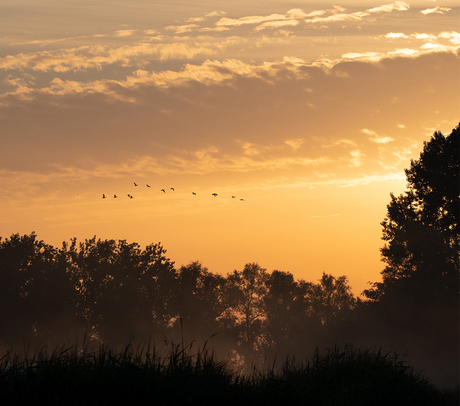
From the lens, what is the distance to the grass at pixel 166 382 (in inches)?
470

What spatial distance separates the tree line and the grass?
17.3 metres

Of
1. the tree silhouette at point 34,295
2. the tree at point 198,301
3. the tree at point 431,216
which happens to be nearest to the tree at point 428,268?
the tree at point 431,216

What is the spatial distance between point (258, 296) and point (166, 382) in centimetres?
8684

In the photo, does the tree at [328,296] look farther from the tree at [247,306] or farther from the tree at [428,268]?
the tree at [428,268]

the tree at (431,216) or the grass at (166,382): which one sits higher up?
the tree at (431,216)

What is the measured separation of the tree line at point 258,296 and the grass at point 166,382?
17299mm

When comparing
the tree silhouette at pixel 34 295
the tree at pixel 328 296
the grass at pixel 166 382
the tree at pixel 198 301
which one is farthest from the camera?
the tree at pixel 328 296

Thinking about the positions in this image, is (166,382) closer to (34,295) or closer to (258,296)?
(34,295)

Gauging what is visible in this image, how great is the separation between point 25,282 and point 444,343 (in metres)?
49.6

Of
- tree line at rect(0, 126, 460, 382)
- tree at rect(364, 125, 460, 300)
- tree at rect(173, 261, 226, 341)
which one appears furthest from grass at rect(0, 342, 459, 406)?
tree at rect(173, 261, 226, 341)

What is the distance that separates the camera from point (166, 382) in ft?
43.8

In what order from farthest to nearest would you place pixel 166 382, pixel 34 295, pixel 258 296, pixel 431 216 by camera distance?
pixel 258 296, pixel 34 295, pixel 431 216, pixel 166 382

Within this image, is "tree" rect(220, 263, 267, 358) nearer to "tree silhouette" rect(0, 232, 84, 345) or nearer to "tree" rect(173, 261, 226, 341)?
"tree" rect(173, 261, 226, 341)

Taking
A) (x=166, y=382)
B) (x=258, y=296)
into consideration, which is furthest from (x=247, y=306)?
(x=166, y=382)
